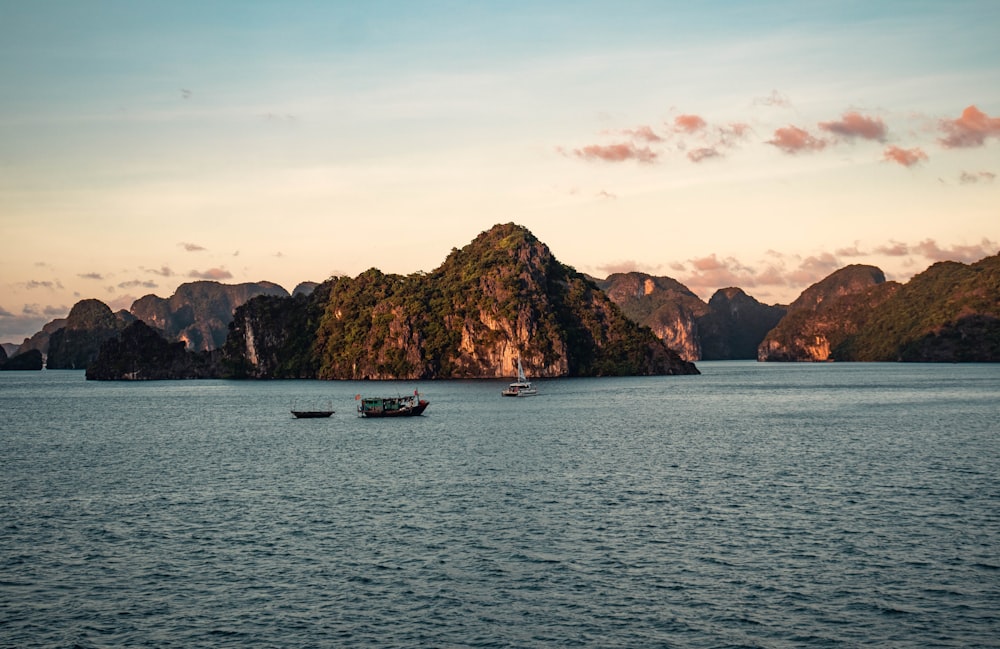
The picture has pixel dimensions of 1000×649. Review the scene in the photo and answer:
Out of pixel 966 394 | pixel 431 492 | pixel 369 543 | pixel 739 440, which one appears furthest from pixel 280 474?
pixel 966 394

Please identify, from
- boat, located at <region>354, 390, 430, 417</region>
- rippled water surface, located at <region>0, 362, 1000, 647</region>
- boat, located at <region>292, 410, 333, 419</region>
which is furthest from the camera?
boat, located at <region>354, 390, 430, 417</region>

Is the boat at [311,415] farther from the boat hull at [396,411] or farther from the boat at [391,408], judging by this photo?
the boat hull at [396,411]

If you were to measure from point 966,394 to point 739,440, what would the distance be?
92304 mm

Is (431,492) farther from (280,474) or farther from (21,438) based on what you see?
(21,438)

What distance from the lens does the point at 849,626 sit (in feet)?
107

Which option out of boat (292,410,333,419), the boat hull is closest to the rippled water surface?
boat (292,410,333,419)

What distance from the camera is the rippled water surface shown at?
33.1 m

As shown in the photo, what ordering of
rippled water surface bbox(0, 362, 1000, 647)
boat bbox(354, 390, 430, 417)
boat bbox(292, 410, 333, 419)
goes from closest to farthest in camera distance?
1. rippled water surface bbox(0, 362, 1000, 647)
2. boat bbox(292, 410, 333, 419)
3. boat bbox(354, 390, 430, 417)

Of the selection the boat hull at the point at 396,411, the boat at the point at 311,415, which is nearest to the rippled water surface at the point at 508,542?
the boat at the point at 311,415

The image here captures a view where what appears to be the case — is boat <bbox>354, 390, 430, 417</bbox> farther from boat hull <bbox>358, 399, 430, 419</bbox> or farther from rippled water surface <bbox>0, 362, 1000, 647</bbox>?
rippled water surface <bbox>0, 362, 1000, 647</bbox>

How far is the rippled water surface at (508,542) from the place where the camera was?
33.1m

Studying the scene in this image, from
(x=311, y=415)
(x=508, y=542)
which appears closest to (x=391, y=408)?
(x=311, y=415)

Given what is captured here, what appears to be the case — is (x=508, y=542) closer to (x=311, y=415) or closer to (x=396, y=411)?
(x=396, y=411)

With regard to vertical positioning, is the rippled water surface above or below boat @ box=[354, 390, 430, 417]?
below
